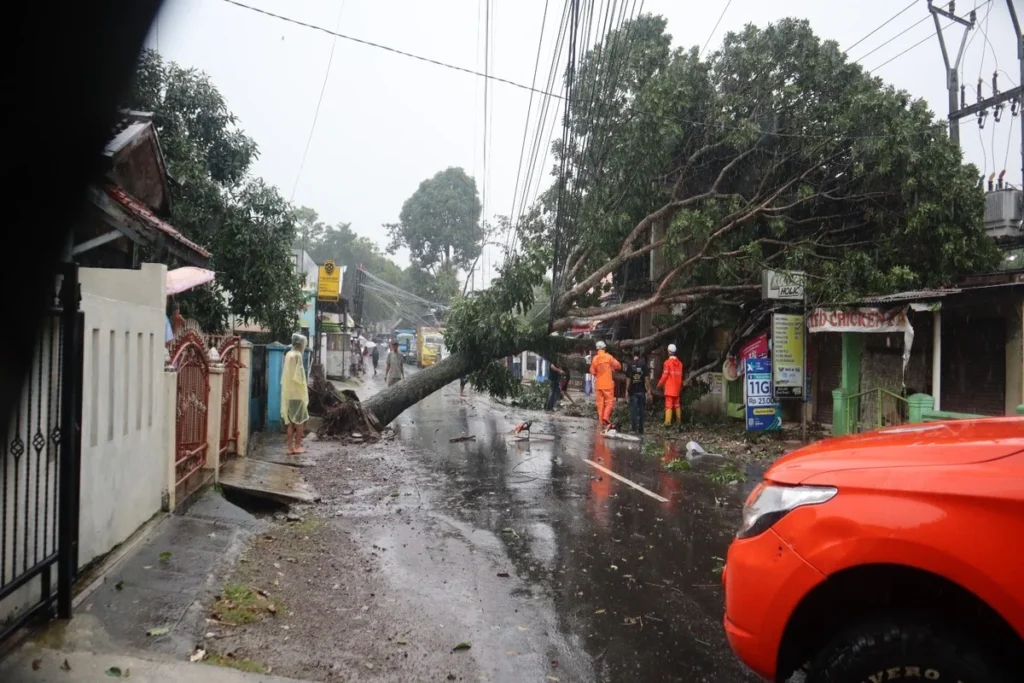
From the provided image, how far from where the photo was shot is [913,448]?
2.70 metres

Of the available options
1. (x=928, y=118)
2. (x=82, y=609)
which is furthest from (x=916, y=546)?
(x=928, y=118)

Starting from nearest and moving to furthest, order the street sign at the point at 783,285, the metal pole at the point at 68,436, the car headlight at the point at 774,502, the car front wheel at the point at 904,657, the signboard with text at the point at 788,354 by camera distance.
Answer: the car front wheel at the point at 904,657
the car headlight at the point at 774,502
the metal pole at the point at 68,436
the street sign at the point at 783,285
the signboard with text at the point at 788,354

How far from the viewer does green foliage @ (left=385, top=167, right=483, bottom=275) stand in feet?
162

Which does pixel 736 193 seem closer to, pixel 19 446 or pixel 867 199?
pixel 867 199

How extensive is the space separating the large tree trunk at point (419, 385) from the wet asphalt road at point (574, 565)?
3613mm

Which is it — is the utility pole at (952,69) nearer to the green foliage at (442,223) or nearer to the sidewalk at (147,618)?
the sidewalk at (147,618)

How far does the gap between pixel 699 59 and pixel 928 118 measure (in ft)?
14.8

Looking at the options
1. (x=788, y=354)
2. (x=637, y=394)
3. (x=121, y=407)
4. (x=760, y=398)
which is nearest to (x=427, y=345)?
(x=637, y=394)

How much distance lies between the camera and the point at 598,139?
1444cm

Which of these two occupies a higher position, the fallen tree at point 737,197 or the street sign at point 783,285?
the fallen tree at point 737,197

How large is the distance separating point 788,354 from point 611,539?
328 inches

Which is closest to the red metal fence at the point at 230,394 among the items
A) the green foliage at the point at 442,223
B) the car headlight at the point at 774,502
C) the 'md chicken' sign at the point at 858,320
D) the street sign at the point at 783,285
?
the car headlight at the point at 774,502

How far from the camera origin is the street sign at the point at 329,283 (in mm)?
22766

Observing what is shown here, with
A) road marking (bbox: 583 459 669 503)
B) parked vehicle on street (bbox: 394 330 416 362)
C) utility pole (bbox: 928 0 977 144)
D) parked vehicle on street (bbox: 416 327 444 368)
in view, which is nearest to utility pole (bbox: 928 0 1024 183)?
utility pole (bbox: 928 0 977 144)
